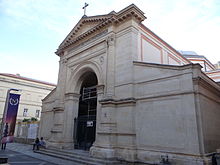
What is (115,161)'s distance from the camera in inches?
360

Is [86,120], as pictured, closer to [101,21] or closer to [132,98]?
[132,98]

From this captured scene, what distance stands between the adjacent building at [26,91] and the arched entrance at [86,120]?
18.5m

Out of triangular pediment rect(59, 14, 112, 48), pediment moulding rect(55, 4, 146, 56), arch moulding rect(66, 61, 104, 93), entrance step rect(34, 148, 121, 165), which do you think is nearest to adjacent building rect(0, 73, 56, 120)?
pediment moulding rect(55, 4, 146, 56)

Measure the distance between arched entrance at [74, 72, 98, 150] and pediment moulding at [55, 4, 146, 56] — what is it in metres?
3.29

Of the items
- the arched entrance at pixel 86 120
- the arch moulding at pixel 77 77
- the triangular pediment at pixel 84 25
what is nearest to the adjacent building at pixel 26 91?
the triangular pediment at pixel 84 25

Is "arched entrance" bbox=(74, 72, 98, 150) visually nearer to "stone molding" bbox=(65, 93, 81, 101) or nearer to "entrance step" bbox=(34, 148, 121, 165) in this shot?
"stone molding" bbox=(65, 93, 81, 101)

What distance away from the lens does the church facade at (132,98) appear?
7.70 metres

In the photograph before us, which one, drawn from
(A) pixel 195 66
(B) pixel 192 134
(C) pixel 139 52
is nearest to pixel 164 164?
(B) pixel 192 134

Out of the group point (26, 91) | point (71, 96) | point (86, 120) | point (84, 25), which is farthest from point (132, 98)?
point (26, 91)

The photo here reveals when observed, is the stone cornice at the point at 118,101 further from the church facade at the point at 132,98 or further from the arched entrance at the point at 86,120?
the arched entrance at the point at 86,120

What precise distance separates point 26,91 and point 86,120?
21.8 m

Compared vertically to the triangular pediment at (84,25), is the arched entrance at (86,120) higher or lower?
lower

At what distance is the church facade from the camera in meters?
7.70

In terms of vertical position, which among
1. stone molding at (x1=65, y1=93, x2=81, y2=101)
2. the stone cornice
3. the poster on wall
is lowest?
the poster on wall
